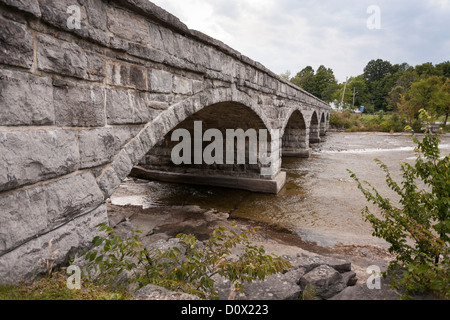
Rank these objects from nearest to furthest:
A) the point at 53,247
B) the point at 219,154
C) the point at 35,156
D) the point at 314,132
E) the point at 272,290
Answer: the point at 35,156, the point at 53,247, the point at 272,290, the point at 219,154, the point at 314,132

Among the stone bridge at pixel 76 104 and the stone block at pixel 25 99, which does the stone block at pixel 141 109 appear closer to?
the stone bridge at pixel 76 104

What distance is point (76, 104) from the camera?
2186 mm

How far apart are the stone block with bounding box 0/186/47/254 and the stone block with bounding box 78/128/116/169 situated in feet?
1.54

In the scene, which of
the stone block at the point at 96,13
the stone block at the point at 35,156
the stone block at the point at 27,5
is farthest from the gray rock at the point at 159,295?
the stone block at the point at 96,13

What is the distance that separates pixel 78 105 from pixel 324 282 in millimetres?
2915

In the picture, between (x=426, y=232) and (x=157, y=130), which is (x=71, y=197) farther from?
(x=426, y=232)

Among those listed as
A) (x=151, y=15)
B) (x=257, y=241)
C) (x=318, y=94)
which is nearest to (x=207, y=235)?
(x=257, y=241)

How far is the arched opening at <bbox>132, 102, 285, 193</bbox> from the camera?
7445 millimetres

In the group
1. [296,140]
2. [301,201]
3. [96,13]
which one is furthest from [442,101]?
[96,13]

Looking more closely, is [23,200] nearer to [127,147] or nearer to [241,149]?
[127,147]

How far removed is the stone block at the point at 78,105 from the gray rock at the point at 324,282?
2.61 meters

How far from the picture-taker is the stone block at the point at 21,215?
1668 millimetres

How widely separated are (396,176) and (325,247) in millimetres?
6892

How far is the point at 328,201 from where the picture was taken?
7078mm
